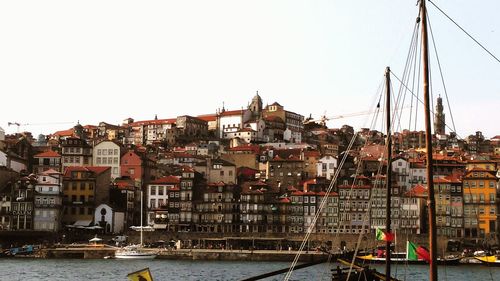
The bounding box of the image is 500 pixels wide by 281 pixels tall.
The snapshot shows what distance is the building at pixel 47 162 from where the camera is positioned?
424 feet

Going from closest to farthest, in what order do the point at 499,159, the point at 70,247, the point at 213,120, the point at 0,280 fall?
the point at 0,280 < the point at 70,247 < the point at 499,159 < the point at 213,120

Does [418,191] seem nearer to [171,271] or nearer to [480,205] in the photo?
[480,205]

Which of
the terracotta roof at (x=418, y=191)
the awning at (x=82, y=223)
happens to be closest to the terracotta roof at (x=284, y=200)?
the terracotta roof at (x=418, y=191)

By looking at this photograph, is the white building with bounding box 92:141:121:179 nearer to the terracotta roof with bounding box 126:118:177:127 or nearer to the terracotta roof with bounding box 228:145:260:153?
the terracotta roof with bounding box 228:145:260:153

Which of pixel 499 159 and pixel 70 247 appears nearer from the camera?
pixel 70 247

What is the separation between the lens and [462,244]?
10056cm

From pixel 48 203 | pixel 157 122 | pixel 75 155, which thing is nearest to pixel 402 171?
pixel 48 203

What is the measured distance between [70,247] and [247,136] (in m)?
80.6

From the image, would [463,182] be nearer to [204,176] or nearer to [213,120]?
[204,176]

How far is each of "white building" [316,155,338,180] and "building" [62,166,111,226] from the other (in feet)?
119

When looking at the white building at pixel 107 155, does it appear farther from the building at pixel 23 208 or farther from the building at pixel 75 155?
the building at pixel 23 208

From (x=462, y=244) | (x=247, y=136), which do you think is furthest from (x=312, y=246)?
(x=247, y=136)

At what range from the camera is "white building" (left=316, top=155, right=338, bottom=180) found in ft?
412

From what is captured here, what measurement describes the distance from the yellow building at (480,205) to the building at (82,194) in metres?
53.9
